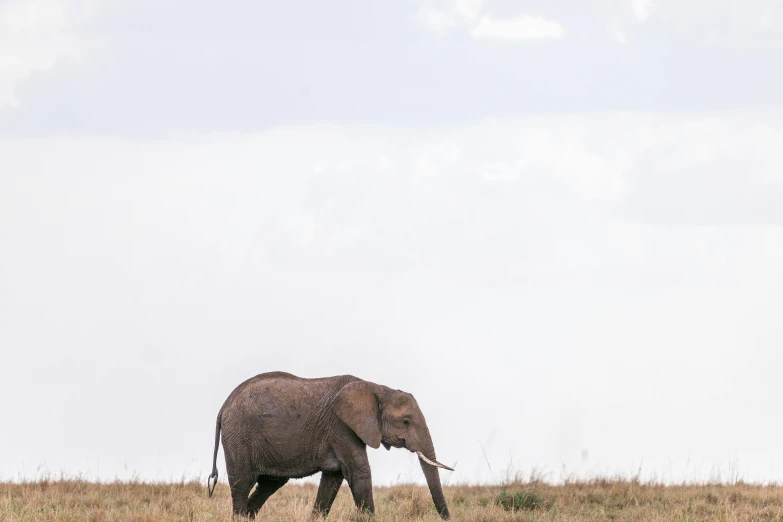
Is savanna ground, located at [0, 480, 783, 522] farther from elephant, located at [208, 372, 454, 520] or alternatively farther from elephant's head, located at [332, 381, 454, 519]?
elephant's head, located at [332, 381, 454, 519]

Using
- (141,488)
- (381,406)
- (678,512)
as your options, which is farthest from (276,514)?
(678,512)

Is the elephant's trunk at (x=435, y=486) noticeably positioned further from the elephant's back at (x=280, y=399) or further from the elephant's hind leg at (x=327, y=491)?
the elephant's back at (x=280, y=399)

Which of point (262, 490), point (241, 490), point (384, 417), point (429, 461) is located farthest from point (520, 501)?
point (241, 490)

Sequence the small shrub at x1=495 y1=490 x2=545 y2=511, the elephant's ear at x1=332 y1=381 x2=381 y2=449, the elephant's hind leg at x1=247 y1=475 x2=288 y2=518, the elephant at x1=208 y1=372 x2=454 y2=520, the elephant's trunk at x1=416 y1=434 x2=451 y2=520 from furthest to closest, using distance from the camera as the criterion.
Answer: the small shrub at x1=495 y1=490 x2=545 y2=511, the elephant's hind leg at x1=247 y1=475 x2=288 y2=518, the elephant at x1=208 y1=372 x2=454 y2=520, the elephant's ear at x1=332 y1=381 x2=381 y2=449, the elephant's trunk at x1=416 y1=434 x2=451 y2=520

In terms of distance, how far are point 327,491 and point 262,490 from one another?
108 centimetres

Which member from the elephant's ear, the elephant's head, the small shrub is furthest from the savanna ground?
the elephant's ear

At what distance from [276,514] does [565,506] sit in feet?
14.5

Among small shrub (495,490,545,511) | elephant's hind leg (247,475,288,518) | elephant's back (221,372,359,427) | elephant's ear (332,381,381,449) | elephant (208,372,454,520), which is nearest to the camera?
elephant's ear (332,381,381,449)

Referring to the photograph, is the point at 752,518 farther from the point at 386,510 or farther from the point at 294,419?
the point at 294,419

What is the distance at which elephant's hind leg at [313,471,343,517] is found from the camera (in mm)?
17000

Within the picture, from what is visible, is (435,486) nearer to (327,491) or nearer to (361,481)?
(361,481)

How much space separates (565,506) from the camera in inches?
727

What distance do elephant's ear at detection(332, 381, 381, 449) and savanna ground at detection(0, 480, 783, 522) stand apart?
107 centimetres

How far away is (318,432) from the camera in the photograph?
56.0 feet
